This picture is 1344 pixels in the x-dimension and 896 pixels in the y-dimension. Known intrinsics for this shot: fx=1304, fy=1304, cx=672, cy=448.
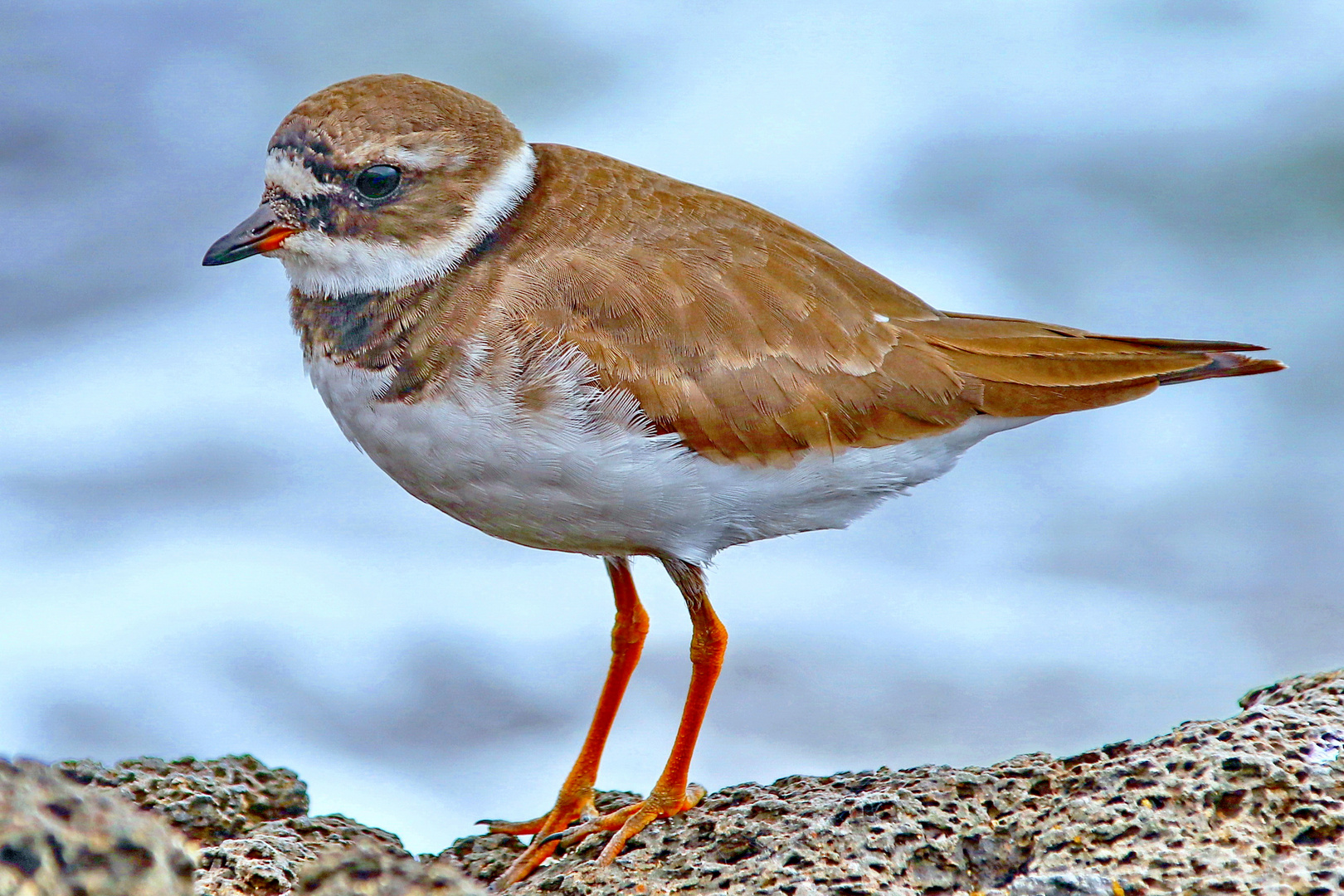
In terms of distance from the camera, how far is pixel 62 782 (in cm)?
251

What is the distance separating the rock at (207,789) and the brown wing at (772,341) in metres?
2.13

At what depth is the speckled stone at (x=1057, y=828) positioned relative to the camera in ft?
10.8

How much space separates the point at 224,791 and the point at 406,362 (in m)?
1.83

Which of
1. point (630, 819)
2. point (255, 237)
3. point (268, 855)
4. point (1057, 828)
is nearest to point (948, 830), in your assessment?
point (1057, 828)

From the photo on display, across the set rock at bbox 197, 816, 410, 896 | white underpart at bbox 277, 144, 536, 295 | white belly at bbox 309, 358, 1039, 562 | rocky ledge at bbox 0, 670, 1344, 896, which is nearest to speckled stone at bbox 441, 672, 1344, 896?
rocky ledge at bbox 0, 670, 1344, 896

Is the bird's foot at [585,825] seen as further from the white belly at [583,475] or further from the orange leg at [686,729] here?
the white belly at [583,475]

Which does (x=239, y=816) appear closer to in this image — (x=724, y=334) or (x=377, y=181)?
(x=377, y=181)

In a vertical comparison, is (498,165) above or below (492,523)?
above

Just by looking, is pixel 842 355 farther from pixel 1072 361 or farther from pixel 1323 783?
pixel 1323 783

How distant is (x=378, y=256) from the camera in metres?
4.13

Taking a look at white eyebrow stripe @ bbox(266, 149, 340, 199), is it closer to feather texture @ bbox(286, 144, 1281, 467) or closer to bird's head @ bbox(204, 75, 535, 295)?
bird's head @ bbox(204, 75, 535, 295)

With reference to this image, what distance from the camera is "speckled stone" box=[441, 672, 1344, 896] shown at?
3307 millimetres

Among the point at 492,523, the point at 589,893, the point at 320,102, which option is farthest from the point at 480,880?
the point at 320,102

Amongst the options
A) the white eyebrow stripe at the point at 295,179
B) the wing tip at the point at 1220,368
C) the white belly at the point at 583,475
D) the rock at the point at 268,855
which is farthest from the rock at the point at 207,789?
the wing tip at the point at 1220,368
